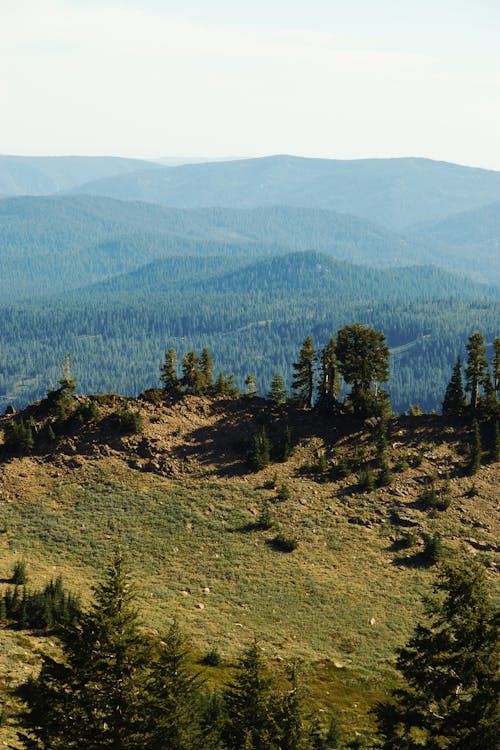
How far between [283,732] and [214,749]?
11.5ft

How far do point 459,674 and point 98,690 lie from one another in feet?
47.2

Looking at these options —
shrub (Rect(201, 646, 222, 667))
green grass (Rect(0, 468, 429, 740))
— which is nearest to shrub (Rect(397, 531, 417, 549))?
green grass (Rect(0, 468, 429, 740))

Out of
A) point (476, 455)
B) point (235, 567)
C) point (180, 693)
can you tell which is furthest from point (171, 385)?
point (180, 693)

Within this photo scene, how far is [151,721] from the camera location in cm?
2712

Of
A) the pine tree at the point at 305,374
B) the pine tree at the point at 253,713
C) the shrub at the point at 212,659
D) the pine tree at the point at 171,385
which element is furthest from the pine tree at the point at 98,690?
the pine tree at the point at 305,374

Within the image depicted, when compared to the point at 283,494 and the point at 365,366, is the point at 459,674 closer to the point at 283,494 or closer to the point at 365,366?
the point at 283,494

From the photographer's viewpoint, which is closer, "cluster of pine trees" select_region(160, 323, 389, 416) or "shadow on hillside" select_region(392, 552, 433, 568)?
"shadow on hillside" select_region(392, 552, 433, 568)

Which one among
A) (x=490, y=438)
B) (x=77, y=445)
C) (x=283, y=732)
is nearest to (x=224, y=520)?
(x=77, y=445)

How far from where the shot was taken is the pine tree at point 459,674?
2767 cm

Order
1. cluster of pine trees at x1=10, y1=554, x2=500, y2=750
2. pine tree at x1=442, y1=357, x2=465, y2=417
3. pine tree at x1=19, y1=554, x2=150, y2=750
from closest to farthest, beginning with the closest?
pine tree at x1=19, y1=554, x2=150, y2=750 < cluster of pine trees at x1=10, y1=554, x2=500, y2=750 < pine tree at x1=442, y1=357, x2=465, y2=417

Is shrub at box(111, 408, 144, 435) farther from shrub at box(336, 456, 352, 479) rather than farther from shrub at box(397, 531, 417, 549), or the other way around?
shrub at box(397, 531, 417, 549)

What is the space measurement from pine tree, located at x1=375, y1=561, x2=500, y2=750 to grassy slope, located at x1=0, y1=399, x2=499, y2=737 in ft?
43.2

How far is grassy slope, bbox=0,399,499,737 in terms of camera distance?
51.0 metres

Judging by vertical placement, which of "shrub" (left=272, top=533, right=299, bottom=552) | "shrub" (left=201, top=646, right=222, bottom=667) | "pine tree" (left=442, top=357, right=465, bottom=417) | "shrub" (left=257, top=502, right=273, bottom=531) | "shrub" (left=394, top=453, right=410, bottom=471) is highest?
"pine tree" (left=442, top=357, right=465, bottom=417)
